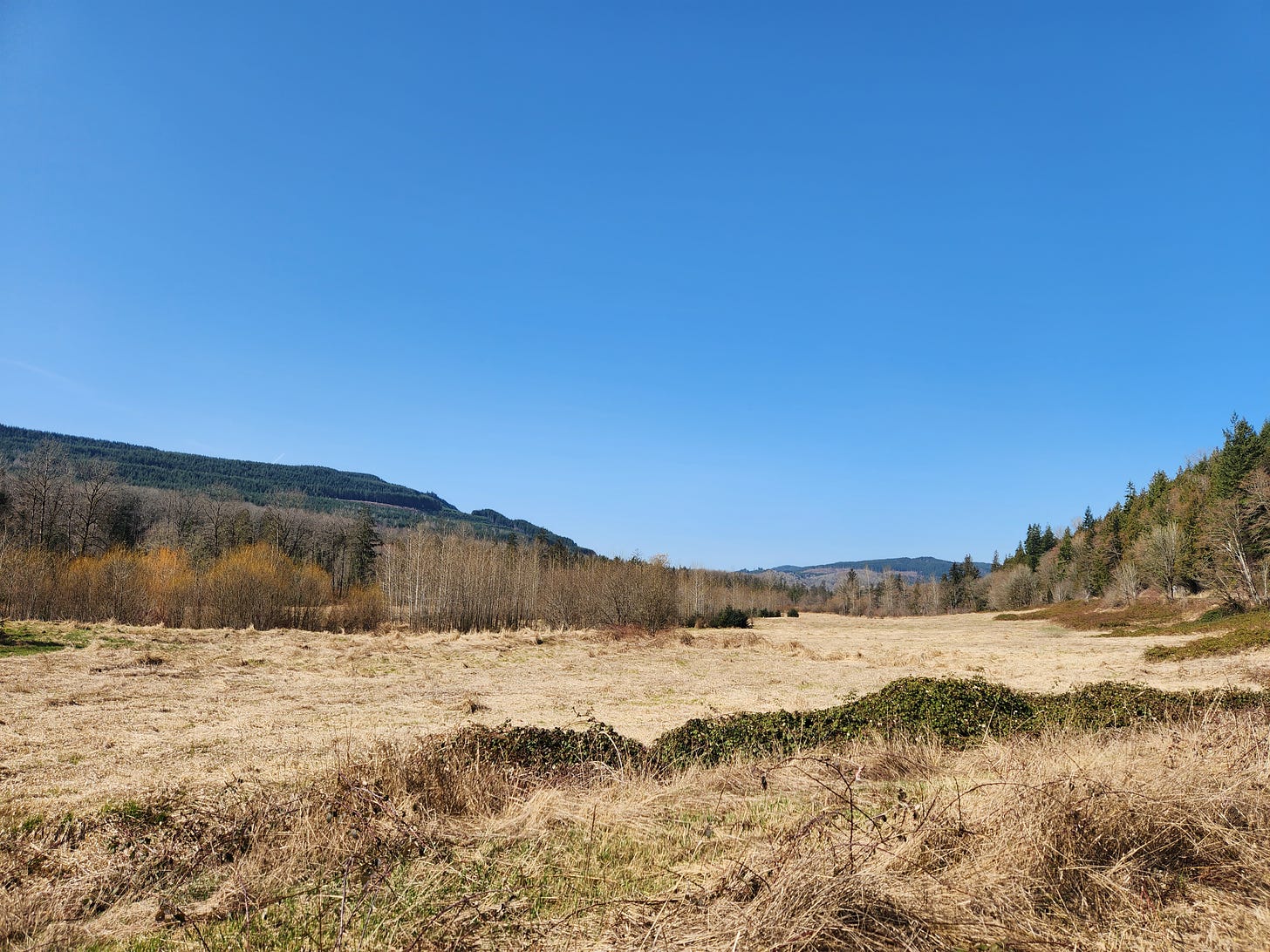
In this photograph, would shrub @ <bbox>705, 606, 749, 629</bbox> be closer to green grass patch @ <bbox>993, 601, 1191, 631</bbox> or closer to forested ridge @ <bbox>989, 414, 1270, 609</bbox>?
green grass patch @ <bbox>993, 601, 1191, 631</bbox>

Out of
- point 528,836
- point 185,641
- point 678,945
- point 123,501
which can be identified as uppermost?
point 123,501

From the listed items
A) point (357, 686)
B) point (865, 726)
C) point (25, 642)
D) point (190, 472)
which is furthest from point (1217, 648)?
point (190, 472)

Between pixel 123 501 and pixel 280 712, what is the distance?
74.4 metres

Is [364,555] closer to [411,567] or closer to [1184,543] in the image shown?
[411,567]

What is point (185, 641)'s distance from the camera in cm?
2894

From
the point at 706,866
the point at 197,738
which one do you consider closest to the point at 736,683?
the point at 197,738

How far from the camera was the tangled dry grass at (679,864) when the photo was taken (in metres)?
3.17

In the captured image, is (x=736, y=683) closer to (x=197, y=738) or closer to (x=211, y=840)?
(x=197, y=738)

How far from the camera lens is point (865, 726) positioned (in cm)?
1012

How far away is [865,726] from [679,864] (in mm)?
6856

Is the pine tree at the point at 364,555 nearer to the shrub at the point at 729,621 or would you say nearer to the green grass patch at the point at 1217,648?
the shrub at the point at 729,621

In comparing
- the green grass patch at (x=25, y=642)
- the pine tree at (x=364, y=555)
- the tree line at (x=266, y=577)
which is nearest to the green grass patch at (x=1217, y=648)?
the tree line at (x=266, y=577)

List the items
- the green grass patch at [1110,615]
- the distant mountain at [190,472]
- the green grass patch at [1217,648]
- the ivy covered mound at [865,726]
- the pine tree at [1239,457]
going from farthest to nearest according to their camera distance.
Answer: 1. the distant mountain at [190,472]
2. the pine tree at [1239,457]
3. the green grass patch at [1110,615]
4. the green grass patch at [1217,648]
5. the ivy covered mound at [865,726]

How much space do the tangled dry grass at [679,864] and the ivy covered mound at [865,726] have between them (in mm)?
1683
